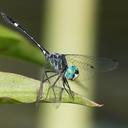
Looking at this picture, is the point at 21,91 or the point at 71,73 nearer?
the point at 21,91

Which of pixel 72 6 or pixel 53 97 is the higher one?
pixel 72 6

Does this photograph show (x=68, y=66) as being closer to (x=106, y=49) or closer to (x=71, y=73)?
(x=71, y=73)

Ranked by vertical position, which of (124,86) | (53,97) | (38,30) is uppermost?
(38,30)

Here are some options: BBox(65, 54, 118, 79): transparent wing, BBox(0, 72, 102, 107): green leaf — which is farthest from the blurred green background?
BBox(0, 72, 102, 107): green leaf

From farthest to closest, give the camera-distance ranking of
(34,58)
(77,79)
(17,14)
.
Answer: (17,14), (77,79), (34,58)

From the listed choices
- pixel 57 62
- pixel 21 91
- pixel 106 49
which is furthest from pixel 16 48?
pixel 106 49

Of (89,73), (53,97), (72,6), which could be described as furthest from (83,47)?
(53,97)

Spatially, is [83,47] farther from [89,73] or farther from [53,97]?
[53,97]

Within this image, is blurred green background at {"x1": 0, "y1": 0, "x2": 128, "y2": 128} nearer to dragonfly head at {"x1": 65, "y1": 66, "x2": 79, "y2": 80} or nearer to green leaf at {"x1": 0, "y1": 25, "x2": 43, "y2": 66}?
dragonfly head at {"x1": 65, "y1": 66, "x2": 79, "y2": 80}
